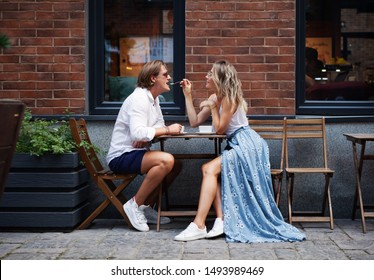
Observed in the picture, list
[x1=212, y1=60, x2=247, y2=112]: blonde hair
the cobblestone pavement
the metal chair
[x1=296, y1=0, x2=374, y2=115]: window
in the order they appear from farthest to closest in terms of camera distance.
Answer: [x1=296, y1=0, x2=374, y2=115]: window < [x1=212, y1=60, x2=247, y2=112]: blonde hair < the cobblestone pavement < the metal chair

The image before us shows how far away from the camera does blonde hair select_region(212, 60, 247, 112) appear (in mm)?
5637

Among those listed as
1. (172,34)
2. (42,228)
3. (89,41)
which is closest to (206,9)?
(172,34)

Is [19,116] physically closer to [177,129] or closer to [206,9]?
[177,129]

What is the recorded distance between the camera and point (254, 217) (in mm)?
5621

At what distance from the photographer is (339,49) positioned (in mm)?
6770

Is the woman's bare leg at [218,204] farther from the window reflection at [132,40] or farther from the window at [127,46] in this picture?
the window reflection at [132,40]

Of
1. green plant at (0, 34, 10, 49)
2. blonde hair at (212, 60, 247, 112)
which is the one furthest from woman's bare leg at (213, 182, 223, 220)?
green plant at (0, 34, 10, 49)

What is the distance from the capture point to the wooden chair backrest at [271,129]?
6322 millimetres

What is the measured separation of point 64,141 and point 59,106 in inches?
32.0

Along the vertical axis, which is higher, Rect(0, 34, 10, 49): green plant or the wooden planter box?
Rect(0, 34, 10, 49): green plant

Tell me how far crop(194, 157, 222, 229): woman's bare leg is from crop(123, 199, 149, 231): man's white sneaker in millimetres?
558

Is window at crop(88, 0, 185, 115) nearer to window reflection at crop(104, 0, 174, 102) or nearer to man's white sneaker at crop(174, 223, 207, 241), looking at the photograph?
window reflection at crop(104, 0, 174, 102)

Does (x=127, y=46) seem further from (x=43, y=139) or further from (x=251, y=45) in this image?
(x=43, y=139)

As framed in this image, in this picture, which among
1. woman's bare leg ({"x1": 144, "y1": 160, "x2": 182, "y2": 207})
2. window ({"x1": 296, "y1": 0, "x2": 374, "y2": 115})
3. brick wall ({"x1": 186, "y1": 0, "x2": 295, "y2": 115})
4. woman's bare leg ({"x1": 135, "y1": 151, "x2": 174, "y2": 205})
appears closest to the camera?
woman's bare leg ({"x1": 135, "y1": 151, "x2": 174, "y2": 205})
